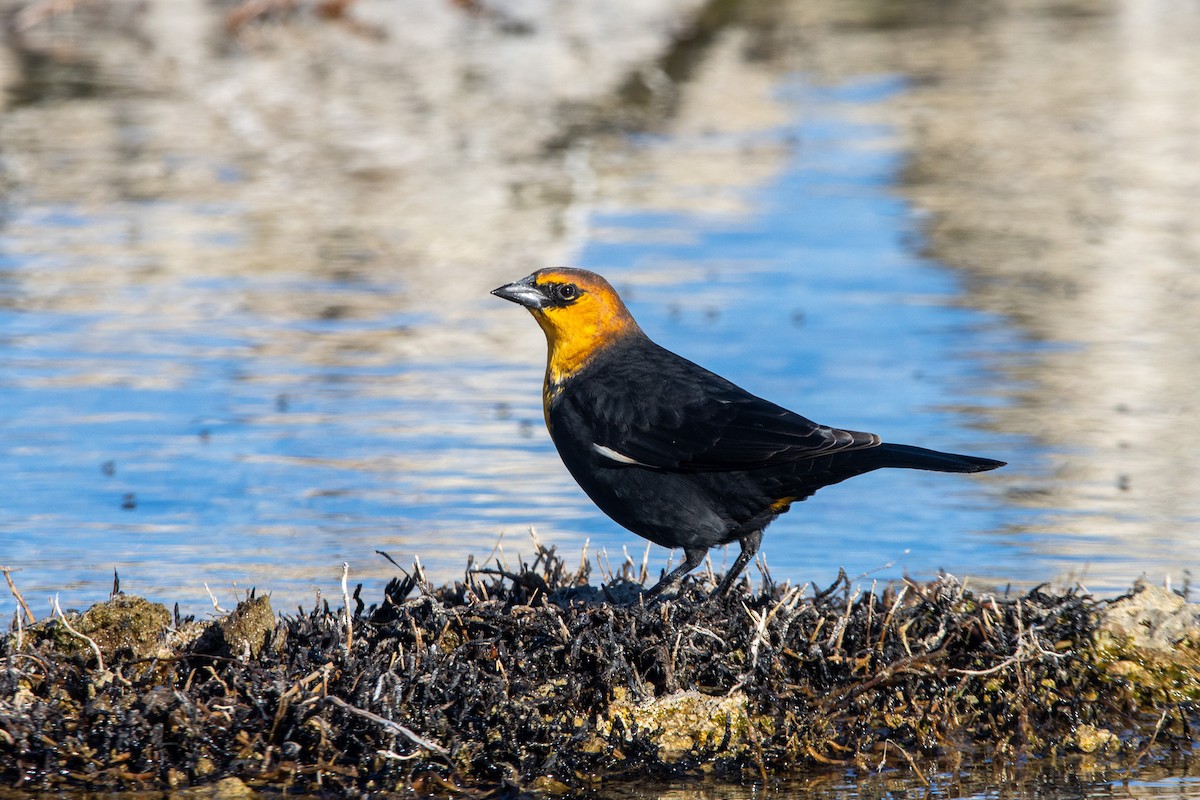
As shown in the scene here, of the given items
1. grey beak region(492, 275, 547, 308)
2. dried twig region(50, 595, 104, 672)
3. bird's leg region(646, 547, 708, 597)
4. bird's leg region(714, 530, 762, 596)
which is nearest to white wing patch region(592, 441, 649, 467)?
bird's leg region(646, 547, 708, 597)

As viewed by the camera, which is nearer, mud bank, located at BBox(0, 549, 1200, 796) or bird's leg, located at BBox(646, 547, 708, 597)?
mud bank, located at BBox(0, 549, 1200, 796)

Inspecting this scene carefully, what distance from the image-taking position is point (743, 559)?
6.45 meters

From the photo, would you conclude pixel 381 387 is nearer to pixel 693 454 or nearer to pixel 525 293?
pixel 525 293

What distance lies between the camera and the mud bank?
17.6 ft

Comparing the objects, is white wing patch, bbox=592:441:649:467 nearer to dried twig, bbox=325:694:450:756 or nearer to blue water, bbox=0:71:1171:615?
blue water, bbox=0:71:1171:615

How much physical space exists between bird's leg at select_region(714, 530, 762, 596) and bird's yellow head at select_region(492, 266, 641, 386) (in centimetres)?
101

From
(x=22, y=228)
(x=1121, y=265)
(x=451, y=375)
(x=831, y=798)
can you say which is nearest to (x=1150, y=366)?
(x=1121, y=265)

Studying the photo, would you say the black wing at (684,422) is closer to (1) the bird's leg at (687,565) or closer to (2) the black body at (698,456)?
(2) the black body at (698,456)

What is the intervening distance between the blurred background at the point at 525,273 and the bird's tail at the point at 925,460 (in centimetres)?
135

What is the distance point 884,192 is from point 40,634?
13195 mm

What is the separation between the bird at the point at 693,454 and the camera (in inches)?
243

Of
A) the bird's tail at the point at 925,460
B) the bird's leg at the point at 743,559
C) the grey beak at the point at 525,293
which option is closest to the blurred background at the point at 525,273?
the bird's leg at the point at 743,559

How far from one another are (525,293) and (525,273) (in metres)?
6.95

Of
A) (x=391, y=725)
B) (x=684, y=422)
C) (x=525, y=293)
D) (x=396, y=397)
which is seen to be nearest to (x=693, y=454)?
(x=684, y=422)
